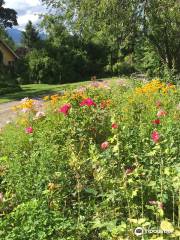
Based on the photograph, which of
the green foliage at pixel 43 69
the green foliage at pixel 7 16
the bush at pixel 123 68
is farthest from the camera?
the green foliage at pixel 7 16

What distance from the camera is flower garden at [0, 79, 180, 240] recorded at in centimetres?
422

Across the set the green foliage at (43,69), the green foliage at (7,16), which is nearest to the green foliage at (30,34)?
the green foliage at (7,16)

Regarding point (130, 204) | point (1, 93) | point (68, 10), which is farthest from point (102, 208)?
point (1, 93)

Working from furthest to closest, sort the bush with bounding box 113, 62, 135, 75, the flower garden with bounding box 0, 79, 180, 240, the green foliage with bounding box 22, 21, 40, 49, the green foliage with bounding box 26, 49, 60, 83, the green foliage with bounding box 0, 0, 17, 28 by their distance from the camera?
the green foliage with bounding box 22, 21, 40, 49
the green foliage with bounding box 0, 0, 17, 28
the bush with bounding box 113, 62, 135, 75
the green foliage with bounding box 26, 49, 60, 83
the flower garden with bounding box 0, 79, 180, 240

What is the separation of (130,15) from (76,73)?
746 inches

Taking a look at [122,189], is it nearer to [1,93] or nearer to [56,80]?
[1,93]

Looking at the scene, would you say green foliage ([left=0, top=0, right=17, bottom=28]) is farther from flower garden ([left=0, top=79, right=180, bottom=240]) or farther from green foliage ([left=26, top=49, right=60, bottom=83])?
flower garden ([left=0, top=79, right=180, bottom=240])

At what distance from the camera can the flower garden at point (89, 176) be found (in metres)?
4.22

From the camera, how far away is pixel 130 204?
4613 mm

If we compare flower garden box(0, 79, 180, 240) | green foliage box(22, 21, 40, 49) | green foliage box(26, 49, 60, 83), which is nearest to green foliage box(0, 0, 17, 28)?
green foliage box(26, 49, 60, 83)

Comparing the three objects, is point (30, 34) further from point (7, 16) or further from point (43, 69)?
point (43, 69)

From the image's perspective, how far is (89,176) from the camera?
541cm

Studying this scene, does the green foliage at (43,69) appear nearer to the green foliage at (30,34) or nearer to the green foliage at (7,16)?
the green foliage at (7,16)

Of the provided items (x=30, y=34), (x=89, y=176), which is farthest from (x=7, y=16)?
(x=89, y=176)
